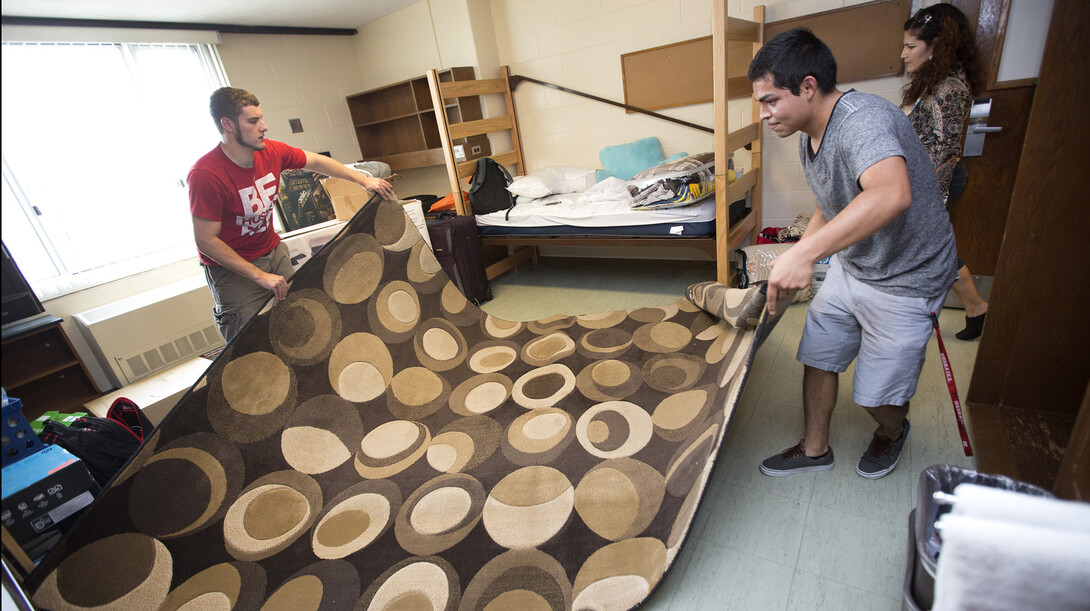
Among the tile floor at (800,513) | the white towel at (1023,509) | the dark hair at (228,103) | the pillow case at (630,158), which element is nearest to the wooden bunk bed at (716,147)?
the pillow case at (630,158)

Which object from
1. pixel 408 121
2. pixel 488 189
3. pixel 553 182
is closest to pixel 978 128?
pixel 553 182

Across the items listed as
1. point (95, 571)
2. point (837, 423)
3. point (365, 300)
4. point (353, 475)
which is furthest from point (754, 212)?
point (95, 571)

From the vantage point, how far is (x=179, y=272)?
3535 millimetres

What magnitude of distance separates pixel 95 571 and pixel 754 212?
136 inches

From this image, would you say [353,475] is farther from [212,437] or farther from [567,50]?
[567,50]

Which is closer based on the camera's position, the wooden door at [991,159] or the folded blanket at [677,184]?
the wooden door at [991,159]

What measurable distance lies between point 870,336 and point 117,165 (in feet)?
12.9

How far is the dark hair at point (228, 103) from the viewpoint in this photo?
5.98 feet

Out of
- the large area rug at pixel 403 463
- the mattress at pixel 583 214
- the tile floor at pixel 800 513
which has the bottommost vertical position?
the tile floor at pixel 800 513

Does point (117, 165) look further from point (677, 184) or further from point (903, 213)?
point (903, 213)

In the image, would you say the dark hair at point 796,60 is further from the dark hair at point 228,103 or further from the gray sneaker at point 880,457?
the dark hair at point 228,103

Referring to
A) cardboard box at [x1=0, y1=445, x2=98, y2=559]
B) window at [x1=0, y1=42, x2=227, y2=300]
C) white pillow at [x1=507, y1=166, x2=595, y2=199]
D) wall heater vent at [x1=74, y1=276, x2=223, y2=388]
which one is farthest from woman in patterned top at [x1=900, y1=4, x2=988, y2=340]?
wall heater vent at [x1=74, y1=276, x2=223, y2=388]

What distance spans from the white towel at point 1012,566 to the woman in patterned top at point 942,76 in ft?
6.51

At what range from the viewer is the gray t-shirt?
1.18m
